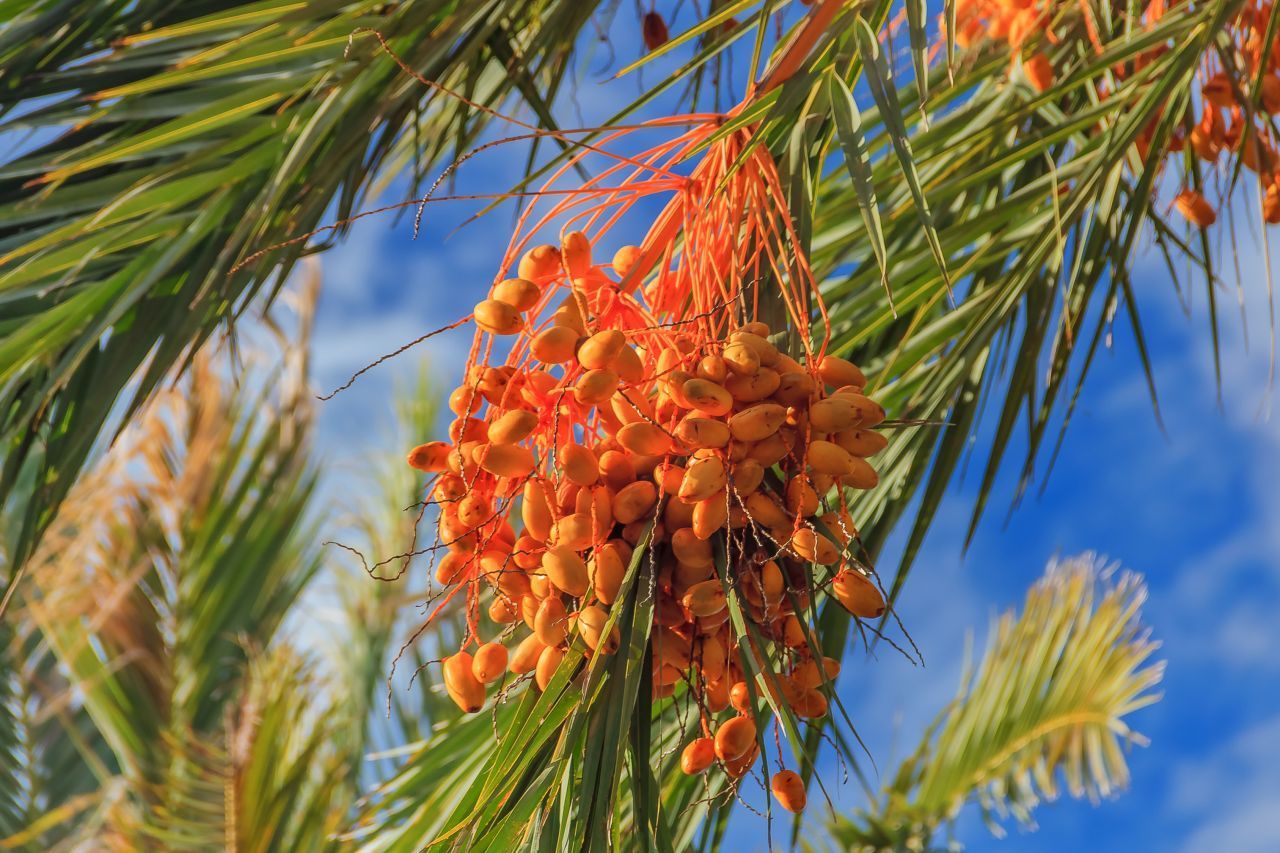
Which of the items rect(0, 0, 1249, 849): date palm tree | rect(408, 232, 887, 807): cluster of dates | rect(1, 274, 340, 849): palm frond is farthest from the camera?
rect(1, 274, 340, 849): palm frond

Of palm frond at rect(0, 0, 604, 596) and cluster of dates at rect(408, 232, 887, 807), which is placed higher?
palm frond at rect(0, 0, 604, 596)

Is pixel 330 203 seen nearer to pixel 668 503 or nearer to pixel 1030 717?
pixel 668 503

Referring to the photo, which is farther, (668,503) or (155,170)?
(155,170)

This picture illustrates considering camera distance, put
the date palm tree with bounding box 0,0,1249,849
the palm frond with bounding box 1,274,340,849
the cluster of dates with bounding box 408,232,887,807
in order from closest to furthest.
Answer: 1. the cluster of dates with bounding box 408,232,887,807
2. the date palm tree with bounding box 0,0,1249,849
3. the palm frond with bounding box 1,274,340,849

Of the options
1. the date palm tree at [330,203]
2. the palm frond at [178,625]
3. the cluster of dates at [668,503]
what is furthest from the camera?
the palm frond at [178,625]

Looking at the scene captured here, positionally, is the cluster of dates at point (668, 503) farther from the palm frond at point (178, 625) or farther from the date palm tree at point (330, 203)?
the palm frond at point (178, 625)

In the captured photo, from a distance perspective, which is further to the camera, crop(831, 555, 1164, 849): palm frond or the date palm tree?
crop(831, 555, 1164, 849): palm frond

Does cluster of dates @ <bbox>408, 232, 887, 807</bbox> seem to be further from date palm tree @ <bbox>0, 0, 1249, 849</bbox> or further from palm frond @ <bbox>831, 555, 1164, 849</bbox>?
palm frond @ <bbox>831, 555, 1164, 849</bbox>

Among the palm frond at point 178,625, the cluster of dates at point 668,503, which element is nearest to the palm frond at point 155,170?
the cluster of dates at point 668,503

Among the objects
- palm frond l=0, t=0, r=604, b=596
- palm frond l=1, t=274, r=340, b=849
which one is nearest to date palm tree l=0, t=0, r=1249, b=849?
palm frond l=0, t=0, r=604, b=596

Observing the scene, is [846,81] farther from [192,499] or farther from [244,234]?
[192,499]

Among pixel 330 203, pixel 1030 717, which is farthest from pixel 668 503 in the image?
pixel 1030 717

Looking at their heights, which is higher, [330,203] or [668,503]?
[330,203]

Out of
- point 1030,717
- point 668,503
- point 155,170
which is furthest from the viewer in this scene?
point 1030,717
